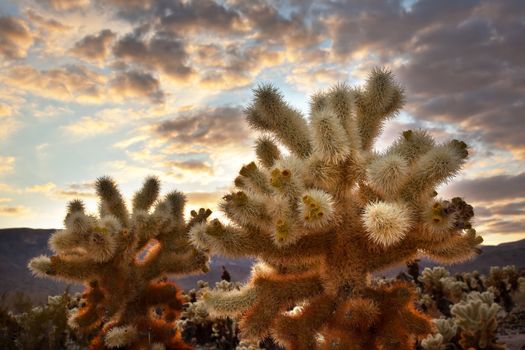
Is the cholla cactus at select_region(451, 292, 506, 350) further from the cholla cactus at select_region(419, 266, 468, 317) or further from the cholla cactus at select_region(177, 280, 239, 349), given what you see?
the cholla cactus at select_region(177, 280, 239, 349)

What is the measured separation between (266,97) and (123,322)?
4.92 metres

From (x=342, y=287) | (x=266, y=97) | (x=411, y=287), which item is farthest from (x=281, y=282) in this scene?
(x=266, y=97)

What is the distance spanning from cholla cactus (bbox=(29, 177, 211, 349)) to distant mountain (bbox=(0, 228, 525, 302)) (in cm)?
2481

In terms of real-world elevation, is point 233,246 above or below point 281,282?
above

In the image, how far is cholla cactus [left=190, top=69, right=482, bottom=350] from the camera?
411cm

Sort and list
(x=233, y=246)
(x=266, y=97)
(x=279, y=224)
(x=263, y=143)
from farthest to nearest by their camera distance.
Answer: (x=263, y=143) < (x=266, y=97) < (x=233, y=246) < (x=279, y=224)

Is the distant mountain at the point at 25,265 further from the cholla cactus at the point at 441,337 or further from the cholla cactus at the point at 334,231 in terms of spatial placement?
the cholla cactus at the point at 334,231

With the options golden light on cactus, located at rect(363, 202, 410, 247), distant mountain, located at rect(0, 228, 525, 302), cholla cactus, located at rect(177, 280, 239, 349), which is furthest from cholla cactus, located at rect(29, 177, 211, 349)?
distant mountain, located at rect(0, 228, 525, 302)

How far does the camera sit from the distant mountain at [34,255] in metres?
35.2

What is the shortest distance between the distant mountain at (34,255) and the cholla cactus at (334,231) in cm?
2826

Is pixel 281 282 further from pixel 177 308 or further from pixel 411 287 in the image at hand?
pixel 177 308

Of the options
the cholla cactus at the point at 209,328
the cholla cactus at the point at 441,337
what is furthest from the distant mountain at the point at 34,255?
the cholla cactus at the point at 441,337

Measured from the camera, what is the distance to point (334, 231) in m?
4.55

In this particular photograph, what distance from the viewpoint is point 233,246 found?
4.35 metres
